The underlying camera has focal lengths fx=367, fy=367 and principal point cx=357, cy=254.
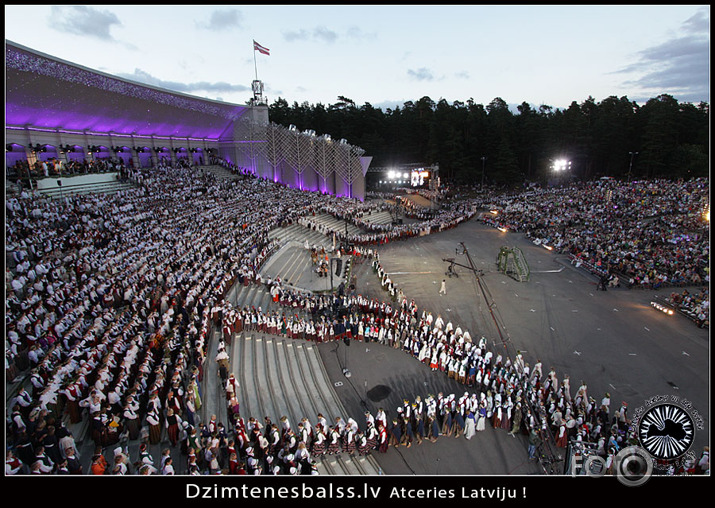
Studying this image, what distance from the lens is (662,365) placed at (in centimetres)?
1123

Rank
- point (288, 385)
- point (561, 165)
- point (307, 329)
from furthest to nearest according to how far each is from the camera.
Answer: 1. point (561, 165)
2. point (307, 329)
3. point (288, 385)

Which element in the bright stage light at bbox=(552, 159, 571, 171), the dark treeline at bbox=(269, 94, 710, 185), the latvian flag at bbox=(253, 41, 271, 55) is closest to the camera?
the latvian flag at bbox=(253, 41, 271, 55)

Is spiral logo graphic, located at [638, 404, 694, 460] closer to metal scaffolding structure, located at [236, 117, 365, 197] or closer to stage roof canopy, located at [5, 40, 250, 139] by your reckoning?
stage roof canopy, located at [5, 40, 250, 139]

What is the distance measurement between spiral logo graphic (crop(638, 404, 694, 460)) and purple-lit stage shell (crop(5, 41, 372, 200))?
2881 cm

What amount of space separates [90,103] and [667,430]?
122 feet

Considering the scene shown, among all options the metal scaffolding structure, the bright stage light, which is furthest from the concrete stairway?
the bright stage light

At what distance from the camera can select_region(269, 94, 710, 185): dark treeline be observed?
150 feet

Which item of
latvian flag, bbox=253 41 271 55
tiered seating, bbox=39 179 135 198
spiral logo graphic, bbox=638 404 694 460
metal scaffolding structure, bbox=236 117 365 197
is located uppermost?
latvian flag, bbox=253 41 271 55

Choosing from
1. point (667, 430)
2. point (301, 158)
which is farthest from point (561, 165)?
point (667, 430)

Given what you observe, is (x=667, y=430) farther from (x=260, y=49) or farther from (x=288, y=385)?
(x=260, y=49)

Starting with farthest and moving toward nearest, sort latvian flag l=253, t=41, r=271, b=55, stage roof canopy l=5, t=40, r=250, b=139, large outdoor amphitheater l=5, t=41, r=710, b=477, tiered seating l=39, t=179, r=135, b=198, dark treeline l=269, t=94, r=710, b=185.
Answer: dark treeline l=269, t=94, r=710, b=185 → latvian flag l=253, t=41, r=271, b=55 → stage roof canopy l=5, t=40, r=250, b=139 → tiered seating l=39, t=179, r=135, b=198 → large outdoor amphitheater l=5, t=41, r=710, b=477

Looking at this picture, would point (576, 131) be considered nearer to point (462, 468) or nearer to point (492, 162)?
point (492, 162)

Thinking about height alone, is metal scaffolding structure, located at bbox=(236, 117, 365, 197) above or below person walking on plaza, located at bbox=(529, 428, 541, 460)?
above

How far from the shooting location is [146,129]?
36875 mm
